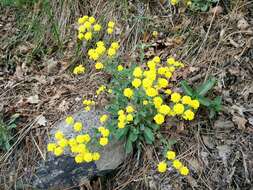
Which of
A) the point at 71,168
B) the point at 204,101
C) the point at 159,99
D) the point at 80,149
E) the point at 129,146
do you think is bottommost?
the point at 71,168

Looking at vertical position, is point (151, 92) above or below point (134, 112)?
above

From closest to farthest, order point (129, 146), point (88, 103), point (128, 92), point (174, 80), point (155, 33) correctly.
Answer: point (128, 92), point (129, 146), point (88, 103), point (174, 80), point (155, 33)

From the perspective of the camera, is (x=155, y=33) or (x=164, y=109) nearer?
(x=164, y=109)

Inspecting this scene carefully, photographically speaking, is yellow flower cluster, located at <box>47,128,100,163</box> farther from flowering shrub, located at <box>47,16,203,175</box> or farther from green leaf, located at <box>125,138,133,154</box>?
green leaf, located at <box>125,138,133,154</box>

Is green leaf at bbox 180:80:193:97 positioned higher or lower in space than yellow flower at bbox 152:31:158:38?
lower

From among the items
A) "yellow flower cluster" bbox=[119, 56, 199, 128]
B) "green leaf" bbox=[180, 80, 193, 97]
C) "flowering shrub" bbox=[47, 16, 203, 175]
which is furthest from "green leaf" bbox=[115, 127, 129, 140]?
"green leaf" bbox=[180, 80, 193, 97]

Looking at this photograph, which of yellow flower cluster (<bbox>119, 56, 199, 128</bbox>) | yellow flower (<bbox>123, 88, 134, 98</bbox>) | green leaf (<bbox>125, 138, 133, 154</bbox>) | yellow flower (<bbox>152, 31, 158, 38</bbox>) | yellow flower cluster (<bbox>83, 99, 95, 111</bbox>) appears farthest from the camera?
yellow flower (<bbox>152, 31, 158, 38</bbox>)

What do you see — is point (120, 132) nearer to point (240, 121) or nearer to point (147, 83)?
point (147, 83)

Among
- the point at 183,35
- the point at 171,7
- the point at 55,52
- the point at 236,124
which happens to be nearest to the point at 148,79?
the point at 236,124

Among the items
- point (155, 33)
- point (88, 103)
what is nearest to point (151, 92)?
point (88, 103)
